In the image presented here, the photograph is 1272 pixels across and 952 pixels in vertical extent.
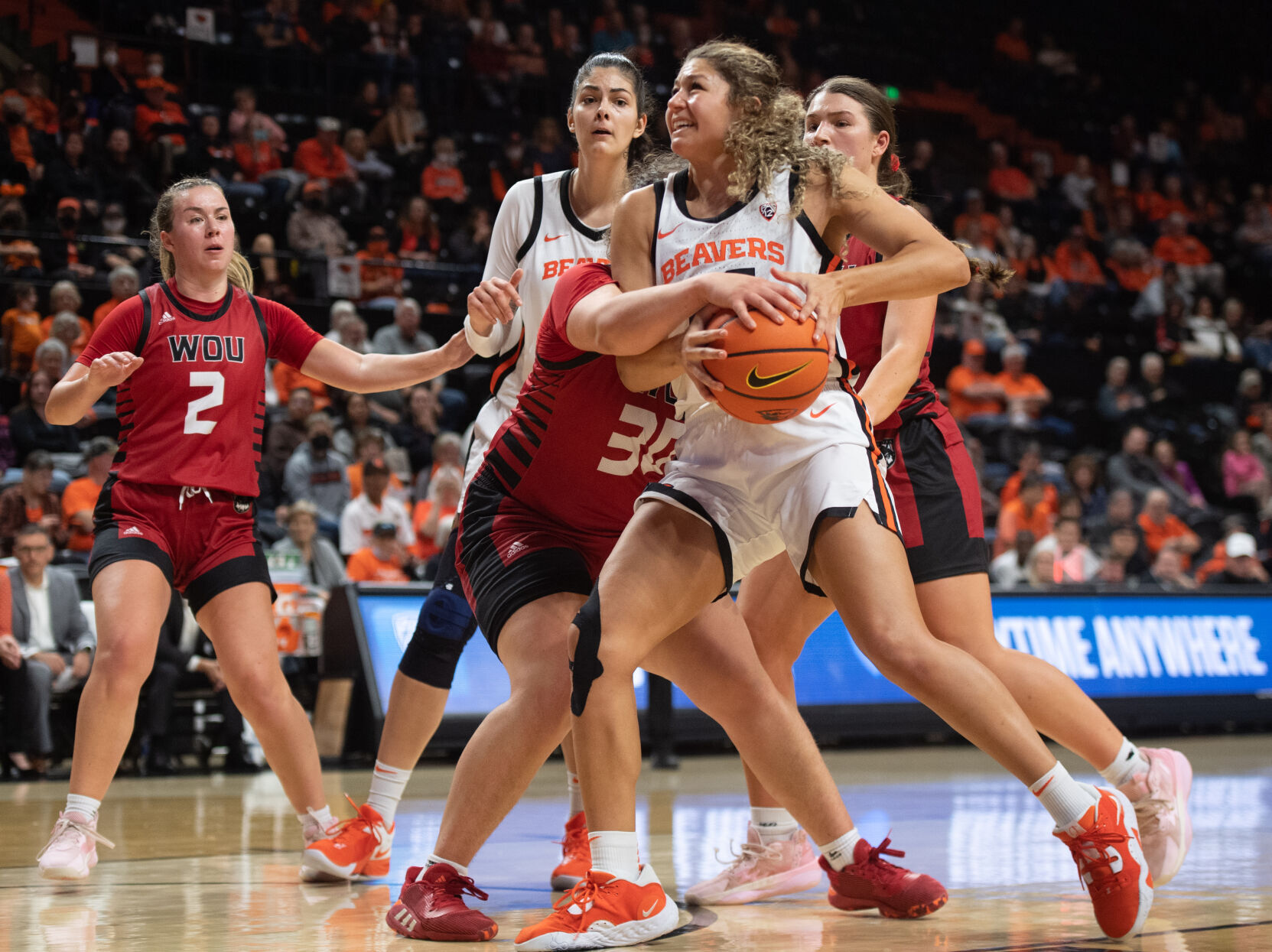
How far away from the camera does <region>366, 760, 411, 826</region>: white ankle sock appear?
13.9 ft

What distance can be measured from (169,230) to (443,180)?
33.7 ft

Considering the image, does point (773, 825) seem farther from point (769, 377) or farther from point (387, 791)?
point (769, 377)

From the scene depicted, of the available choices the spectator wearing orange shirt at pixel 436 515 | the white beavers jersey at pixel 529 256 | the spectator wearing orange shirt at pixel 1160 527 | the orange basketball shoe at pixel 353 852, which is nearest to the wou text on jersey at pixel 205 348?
the white beavers jersey at pixel 529 256

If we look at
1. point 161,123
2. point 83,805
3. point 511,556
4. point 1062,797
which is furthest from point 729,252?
point 161,123

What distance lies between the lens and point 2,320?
10.9m

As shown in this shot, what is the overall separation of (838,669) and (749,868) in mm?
5326

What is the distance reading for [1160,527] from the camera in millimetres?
12609

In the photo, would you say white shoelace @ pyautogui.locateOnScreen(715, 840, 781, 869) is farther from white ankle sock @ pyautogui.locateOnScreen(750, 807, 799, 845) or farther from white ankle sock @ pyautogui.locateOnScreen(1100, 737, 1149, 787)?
white ankle sock @ pyautogui.locateOnScreen(1100, 737, 1149, 787)

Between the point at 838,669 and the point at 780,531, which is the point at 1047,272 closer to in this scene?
the point at 838,669

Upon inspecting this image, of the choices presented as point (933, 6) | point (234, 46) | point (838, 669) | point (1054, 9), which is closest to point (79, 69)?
point (234, 46)

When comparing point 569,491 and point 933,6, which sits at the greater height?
point 933,6

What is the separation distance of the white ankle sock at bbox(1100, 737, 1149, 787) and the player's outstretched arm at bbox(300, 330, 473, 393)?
213cm

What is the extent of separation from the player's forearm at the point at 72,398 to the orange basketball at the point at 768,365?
2052 millimetres

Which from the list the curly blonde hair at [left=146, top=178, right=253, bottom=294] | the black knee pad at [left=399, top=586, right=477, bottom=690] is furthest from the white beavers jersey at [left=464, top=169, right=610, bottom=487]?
the curly blonde hair at [left=146, top=178, right=253, bottom=294]
